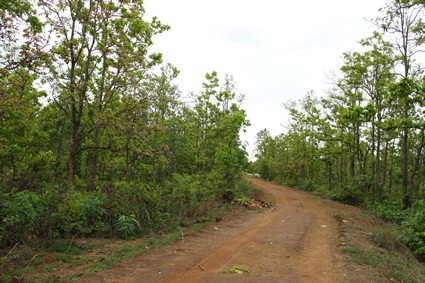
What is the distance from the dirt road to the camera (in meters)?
6.01

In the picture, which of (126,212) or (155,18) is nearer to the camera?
(126,212)

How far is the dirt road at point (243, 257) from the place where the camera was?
6.01 metres

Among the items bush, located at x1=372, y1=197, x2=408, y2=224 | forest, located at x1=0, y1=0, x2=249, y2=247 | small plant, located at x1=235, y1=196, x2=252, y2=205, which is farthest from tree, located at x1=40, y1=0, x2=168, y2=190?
bush, located at x1=372, y1=197, x2=408, y2=224

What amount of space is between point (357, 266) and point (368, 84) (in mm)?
17898

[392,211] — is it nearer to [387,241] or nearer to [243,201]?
[243,201]

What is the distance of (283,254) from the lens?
7789mm

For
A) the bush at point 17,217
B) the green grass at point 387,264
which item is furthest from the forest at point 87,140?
the green grass at point 387,264

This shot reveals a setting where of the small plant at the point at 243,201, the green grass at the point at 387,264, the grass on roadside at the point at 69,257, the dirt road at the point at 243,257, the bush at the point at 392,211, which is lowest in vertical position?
the grass on roadside at the point at 69,257

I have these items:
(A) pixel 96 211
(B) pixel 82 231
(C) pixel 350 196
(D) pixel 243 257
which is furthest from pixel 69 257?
(C) pixel 350 196

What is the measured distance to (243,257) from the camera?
736 cm

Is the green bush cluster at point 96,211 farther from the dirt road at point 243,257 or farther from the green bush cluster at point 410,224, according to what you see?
the green bush cluster at point 410,224

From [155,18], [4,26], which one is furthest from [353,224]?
[4,26]

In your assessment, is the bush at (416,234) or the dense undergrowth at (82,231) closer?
the dense undergrowth at (82,231)

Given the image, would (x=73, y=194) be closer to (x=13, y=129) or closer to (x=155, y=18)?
(x=13, y=129)
